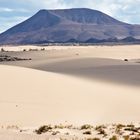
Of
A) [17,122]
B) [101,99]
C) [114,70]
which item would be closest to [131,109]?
[101,99]

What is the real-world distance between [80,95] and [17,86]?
132 inches

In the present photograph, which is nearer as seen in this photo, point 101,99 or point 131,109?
point 131,109

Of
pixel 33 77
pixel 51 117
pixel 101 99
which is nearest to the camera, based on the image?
pixel 51 117

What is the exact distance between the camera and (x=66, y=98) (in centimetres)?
2156

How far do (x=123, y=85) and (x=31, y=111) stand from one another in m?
11.7

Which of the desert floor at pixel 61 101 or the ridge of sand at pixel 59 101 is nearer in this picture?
the desert floor at pixel 61 101

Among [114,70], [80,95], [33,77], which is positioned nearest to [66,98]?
[80,95]

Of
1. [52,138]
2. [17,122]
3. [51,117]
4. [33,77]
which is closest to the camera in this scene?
[52,138]

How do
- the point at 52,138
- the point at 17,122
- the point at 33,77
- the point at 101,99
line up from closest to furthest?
the point at 52,138
the point at 17,122
the point at 101,99
the point at 33,77

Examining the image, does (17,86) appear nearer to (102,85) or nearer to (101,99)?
(101,99)

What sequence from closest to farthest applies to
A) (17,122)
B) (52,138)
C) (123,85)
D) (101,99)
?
(52,138) < (17,122) < (101,99) < (123,85)

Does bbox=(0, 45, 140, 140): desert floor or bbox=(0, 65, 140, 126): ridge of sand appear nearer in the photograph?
bbox=(0, 45, 140, 140): desert floor

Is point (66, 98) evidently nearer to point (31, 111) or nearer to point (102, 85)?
point (31, 111)

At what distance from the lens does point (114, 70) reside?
36312 mm
